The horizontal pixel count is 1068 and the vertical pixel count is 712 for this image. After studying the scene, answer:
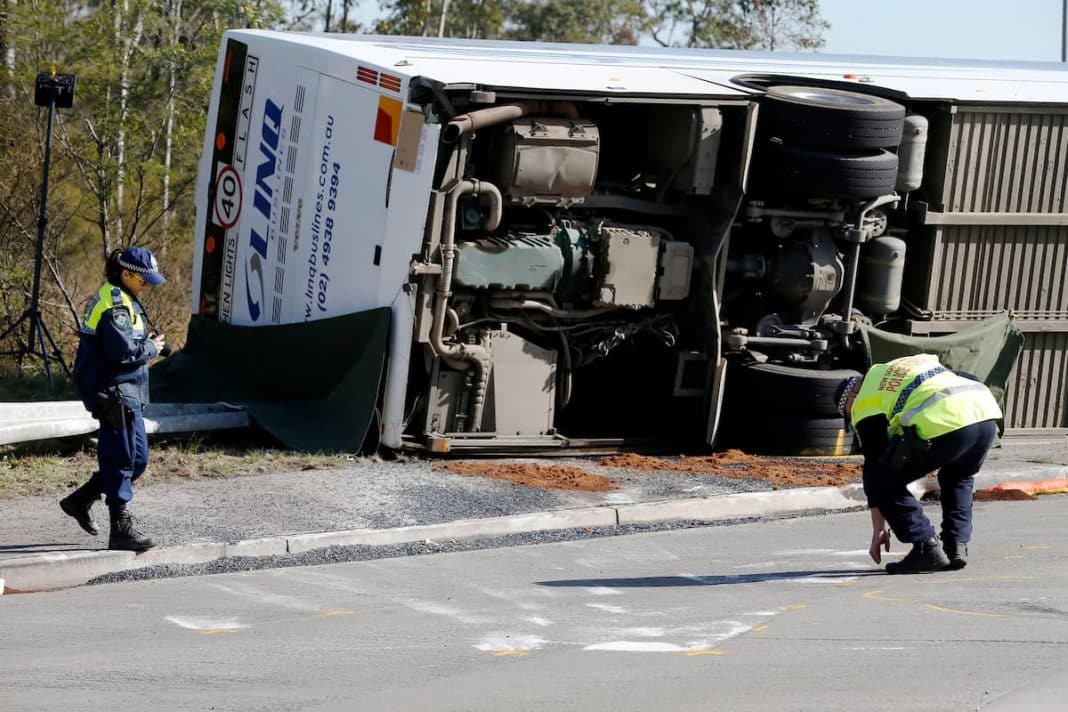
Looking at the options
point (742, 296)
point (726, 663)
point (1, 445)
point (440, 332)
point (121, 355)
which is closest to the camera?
point (726, 663)

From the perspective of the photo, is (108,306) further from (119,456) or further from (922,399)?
(922,399)

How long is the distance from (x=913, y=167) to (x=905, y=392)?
15.5 ft

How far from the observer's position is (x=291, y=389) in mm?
11711

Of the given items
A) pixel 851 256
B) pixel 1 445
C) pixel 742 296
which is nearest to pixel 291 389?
pixel 1 445

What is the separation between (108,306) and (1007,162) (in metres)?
7.94

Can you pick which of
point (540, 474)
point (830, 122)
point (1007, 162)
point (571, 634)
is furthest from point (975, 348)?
point (571, 634)

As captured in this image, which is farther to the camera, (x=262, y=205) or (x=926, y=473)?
(x=262, y=205)

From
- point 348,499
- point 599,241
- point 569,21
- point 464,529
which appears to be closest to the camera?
point 464,529

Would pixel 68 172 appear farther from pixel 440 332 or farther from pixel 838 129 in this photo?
pixel 838 129

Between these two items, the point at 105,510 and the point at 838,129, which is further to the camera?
the point at 838,129

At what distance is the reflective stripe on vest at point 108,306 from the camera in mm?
7988

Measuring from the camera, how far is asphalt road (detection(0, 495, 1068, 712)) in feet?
18.6

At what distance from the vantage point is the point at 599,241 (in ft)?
37.6

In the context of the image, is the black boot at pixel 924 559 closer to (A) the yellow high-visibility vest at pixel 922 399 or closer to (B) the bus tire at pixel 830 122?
(A) the yellow high-visibility vest at pixel 922 399
